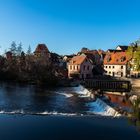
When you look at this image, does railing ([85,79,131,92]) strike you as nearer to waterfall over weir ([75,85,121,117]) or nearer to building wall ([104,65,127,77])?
building wall ([104,65,127,77])

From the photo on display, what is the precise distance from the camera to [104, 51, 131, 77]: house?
102688 millimetres

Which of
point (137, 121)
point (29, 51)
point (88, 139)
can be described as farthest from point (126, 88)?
point (29, 51)

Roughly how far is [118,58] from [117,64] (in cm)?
261

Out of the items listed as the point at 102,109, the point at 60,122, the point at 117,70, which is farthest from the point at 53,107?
the point at 117,70

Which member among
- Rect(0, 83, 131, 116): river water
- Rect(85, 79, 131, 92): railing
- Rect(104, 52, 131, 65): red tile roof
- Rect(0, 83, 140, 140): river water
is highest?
Rect(104, 52, 131, 65): red tile roof

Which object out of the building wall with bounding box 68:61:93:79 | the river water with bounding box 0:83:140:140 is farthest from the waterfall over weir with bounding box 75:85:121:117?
the building wall with bounding box 68:61:93:79

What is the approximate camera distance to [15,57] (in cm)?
11412

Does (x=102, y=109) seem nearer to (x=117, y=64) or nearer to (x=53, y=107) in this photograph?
(x=53, y=107)

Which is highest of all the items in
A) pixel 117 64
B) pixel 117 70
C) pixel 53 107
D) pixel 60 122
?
pixel 117 64

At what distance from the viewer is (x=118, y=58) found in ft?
Answer: 349

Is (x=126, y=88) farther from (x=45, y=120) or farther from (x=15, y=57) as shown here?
(x=15, y=57)

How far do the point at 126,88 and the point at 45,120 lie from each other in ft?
130

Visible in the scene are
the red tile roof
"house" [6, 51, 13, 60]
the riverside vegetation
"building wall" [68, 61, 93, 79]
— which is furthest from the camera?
"house" [6, 51, 13, 60]

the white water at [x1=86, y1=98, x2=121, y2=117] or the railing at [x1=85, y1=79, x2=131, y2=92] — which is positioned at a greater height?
the railing at [x1=85, y1=79, x2=131, y2=92]
